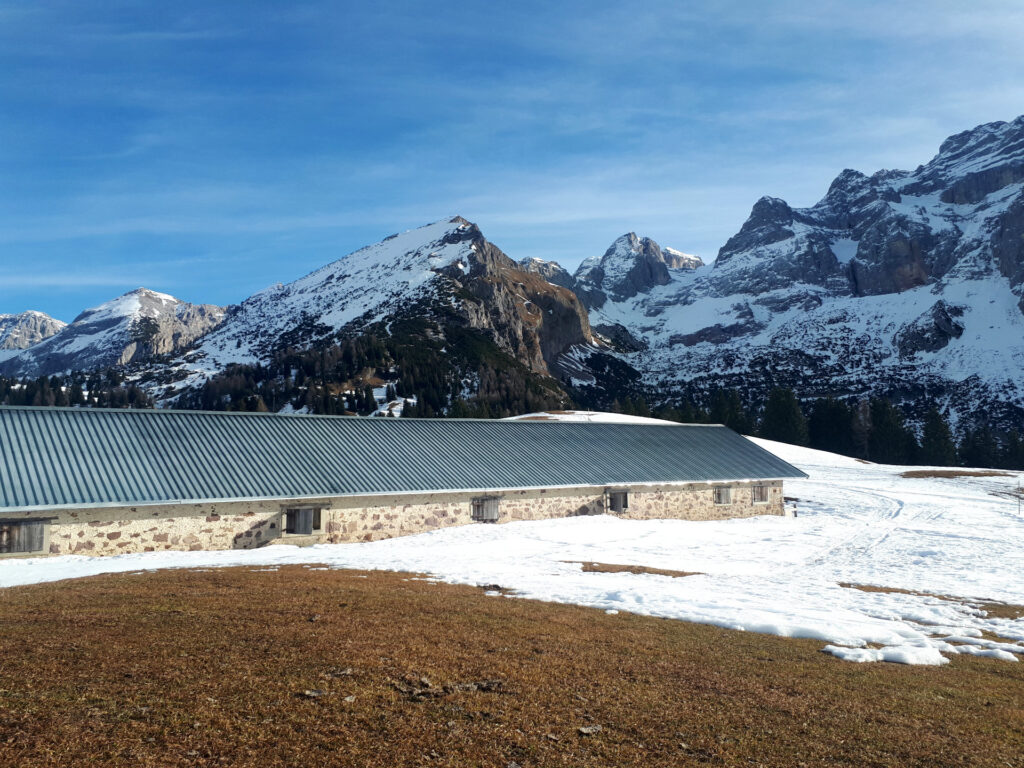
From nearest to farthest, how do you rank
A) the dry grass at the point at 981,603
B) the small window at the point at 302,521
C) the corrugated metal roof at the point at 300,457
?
the dry grass at the point at 981,603 → the corrugated metal roof at the point at 300,457 → the small window at the point at 302,521

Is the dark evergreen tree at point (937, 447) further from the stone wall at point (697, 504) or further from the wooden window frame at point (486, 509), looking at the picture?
the wooden window frame at point (486, 509)

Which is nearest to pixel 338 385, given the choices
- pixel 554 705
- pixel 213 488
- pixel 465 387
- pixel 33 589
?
pixel 465 387

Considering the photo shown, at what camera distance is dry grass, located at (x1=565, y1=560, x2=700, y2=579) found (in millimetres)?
23881

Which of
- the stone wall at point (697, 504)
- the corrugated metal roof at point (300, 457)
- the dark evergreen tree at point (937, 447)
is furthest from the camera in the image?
the dark evergreen tree at point (937, 447)

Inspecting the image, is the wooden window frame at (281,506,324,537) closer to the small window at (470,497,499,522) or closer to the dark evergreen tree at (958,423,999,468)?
the small window at (470,497,499,522)

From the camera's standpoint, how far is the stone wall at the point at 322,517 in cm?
2486

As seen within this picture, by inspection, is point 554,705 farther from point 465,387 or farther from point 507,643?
point 465,387

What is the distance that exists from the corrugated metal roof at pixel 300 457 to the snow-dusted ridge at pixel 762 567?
2378 mm

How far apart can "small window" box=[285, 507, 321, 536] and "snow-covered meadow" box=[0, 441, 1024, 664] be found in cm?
141

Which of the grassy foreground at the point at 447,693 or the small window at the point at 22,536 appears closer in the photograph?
the grassy foreground at the point at 447,693

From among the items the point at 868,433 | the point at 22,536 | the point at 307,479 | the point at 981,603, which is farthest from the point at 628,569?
the point at 868,433

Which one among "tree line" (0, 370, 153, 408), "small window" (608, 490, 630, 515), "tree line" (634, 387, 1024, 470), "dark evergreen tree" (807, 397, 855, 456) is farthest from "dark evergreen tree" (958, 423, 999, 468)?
"tree line" (0, 370, 153, 408)

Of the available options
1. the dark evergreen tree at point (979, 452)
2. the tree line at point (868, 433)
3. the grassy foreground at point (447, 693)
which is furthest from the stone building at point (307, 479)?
the dark evergreen tree at point (979, 452)

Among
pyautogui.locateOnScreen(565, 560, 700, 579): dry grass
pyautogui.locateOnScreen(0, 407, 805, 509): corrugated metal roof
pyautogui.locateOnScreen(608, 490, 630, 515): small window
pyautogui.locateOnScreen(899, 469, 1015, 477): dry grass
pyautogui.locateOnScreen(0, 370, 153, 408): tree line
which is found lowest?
pyautogui.locateOnScreen(899, 469, 1015, 477): dry grass
